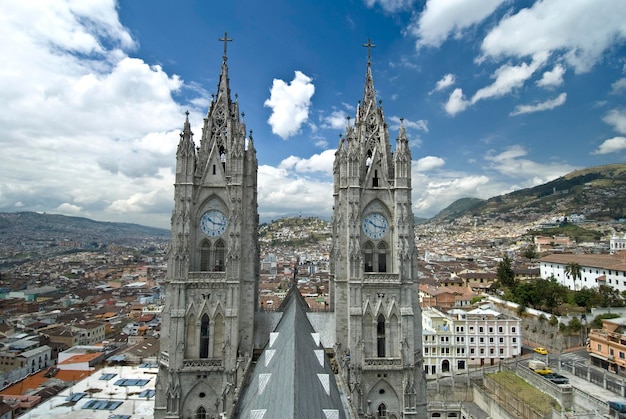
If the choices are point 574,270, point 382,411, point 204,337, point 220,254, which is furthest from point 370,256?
point 574,270

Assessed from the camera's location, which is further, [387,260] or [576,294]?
[576,294]

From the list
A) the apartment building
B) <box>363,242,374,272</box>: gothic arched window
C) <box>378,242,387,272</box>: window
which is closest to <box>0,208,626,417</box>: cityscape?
the apartment building

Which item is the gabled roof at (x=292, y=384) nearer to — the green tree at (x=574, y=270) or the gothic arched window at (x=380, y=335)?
the gothic arched window at (x=380, y=335)

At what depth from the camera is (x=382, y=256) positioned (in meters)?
27.0

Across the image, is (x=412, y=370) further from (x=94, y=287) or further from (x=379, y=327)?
(x=94, y=287)

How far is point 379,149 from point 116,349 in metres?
50.6

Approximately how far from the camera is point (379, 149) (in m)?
27.9

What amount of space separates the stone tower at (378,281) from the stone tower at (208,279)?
20.4 ft

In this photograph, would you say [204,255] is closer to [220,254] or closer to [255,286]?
[220,254]

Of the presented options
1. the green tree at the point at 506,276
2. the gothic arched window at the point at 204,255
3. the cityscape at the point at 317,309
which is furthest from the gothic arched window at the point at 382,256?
the green tree at the point at 506,276

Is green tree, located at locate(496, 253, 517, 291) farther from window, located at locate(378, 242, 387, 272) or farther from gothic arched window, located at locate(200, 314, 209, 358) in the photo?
gothic arched window, located at locate(200, 314, 209, 358)

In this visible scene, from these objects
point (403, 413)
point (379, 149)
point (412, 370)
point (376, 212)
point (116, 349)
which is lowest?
point (116, 349)

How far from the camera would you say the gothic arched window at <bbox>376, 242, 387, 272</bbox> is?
26922 mm

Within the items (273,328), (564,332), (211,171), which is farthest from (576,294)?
(211,171)
